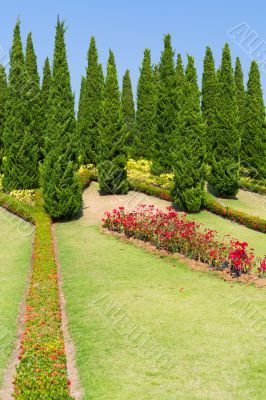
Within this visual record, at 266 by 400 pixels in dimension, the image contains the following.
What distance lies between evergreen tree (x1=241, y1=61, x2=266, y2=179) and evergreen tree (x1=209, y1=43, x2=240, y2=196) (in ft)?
28.7

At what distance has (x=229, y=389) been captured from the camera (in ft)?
26.9

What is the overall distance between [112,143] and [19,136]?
21.9ft

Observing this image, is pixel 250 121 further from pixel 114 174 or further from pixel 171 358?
pixel 171 358

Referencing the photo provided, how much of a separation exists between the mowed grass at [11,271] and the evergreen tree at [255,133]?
25.0 meters

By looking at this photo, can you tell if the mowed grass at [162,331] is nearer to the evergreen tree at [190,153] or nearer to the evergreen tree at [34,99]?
the evergreen tree at [190,153]

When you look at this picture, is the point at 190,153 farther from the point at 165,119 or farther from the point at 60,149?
the point at 165,119

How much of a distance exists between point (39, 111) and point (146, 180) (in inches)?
419

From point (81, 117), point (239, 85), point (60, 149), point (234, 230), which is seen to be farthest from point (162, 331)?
Answer: point (239, 85)

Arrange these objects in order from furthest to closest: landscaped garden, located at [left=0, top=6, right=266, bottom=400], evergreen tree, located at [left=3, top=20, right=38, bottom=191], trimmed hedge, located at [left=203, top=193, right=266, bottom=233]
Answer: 1. evergreen tree, located at [left=3, top=20, right=38, bottom=191]
2. trimmed hedge, located at [left=203, top=193, right=266, bottom=233]
3. landscaped garden, located at [left=0, top=6, right=266, bottom=400]

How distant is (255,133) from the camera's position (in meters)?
41.7

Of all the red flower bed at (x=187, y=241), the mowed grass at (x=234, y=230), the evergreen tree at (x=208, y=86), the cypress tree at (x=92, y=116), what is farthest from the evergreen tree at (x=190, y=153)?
the evergreen tree at (x=208, y=86)

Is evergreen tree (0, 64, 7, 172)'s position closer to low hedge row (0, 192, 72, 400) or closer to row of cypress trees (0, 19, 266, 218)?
row of cypress trees (0, 19, 266, 218)

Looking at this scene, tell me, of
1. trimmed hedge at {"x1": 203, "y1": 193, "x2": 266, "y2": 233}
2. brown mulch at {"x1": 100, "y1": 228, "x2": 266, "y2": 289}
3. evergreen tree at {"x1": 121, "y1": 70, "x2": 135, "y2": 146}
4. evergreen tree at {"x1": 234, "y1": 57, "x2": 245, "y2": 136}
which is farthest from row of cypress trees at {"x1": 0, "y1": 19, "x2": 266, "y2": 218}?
evergreen tree at {"x1": 121, "y1": 70, "x2": 135, "y2": 146}

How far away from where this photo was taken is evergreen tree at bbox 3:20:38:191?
3039 centimetres
